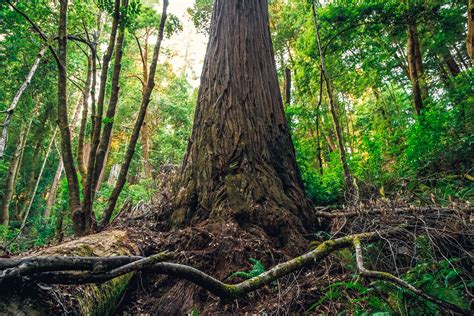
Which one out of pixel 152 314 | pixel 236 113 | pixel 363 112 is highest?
pixel 363 112

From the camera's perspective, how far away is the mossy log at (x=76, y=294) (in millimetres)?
1073

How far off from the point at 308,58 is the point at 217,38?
4.35m

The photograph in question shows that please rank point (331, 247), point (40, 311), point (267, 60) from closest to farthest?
point (40, 311) < point (331, 247) < point (267, 60)

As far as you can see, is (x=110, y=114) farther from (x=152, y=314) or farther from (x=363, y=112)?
(x=363, y=112)

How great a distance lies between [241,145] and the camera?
2811mm

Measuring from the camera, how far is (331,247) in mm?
1839

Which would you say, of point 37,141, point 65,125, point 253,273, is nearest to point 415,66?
point 253,273

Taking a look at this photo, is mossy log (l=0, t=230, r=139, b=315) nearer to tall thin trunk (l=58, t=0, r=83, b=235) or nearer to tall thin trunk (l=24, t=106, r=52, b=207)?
tall thin trunk (l=58, t=0, r=83, b=235)

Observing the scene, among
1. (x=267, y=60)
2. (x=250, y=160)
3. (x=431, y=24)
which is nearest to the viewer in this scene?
(x=250, y=160)

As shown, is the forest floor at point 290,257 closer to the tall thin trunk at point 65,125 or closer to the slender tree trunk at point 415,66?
the tall thin trunk at point 65,125

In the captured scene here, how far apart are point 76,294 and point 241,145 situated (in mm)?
1890

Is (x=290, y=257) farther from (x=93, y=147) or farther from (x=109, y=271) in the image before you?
→ (x=93, y=147)

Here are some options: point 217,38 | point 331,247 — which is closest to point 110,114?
point 217,38

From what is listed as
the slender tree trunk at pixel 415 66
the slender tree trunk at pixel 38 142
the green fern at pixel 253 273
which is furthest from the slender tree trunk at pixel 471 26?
the slender tree trunk at pixel 38 142
